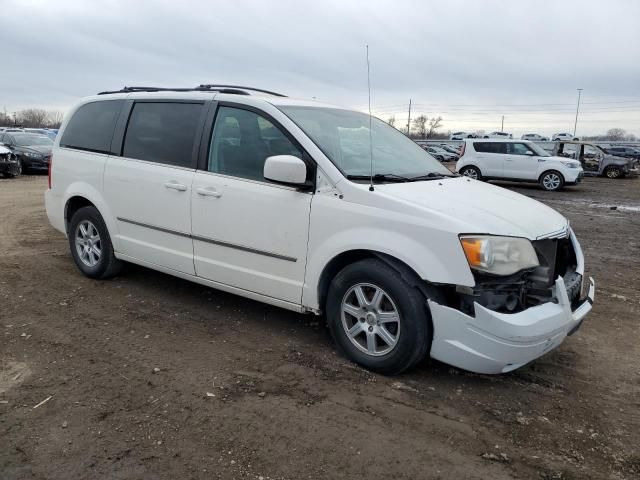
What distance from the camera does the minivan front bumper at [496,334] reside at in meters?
3.17

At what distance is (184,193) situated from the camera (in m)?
4.45

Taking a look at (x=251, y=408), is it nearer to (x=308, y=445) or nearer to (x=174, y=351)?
(x=308, y=445)

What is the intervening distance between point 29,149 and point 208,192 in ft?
57.4

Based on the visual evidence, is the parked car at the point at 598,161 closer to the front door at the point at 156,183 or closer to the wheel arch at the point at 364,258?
the front door at the point at 156,183

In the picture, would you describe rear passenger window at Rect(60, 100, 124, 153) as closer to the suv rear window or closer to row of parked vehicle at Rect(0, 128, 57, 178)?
row of parked vehicle at Rect(0, 128, 57, 178)

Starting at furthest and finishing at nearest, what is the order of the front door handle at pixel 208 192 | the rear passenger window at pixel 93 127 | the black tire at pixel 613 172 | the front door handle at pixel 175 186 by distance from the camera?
the black tire at pixel 613 172 < the rear passenger window at pixel 93 127 < the front door handle at pixel 175 186 < the front door handle at pixel 208 192

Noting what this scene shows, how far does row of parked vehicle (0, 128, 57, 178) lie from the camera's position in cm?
1731

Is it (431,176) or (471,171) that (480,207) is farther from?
(471,171)

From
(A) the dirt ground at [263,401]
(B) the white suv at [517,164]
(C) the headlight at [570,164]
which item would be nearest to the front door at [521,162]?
(B) the white suv at [517,164]

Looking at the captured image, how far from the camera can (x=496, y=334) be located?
317cm

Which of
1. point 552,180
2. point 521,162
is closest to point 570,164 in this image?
point 552,180

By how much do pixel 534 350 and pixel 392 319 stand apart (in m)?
0.87

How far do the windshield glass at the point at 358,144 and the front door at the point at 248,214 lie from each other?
0.26 m

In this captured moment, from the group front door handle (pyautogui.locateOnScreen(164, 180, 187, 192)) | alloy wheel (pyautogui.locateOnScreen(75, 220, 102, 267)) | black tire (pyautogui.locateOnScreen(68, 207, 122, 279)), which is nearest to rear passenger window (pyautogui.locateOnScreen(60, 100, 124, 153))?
black tire (pyautogui.locateOnScreen(68, 207, 122, 279))
